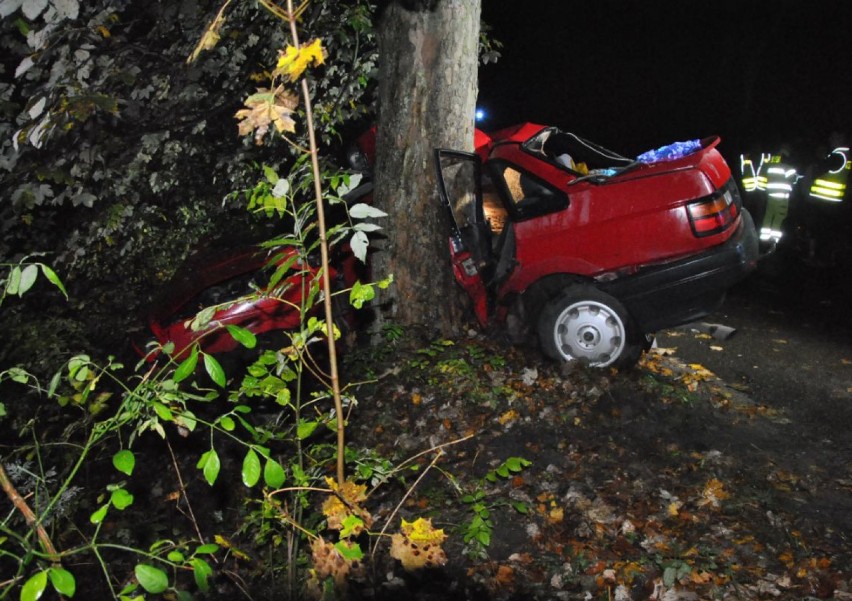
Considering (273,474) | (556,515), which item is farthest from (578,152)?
(273,474)

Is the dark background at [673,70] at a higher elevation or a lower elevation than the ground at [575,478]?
higher

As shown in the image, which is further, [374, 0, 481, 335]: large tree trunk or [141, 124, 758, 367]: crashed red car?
[374, 0, 481, 335]: large tree trunk

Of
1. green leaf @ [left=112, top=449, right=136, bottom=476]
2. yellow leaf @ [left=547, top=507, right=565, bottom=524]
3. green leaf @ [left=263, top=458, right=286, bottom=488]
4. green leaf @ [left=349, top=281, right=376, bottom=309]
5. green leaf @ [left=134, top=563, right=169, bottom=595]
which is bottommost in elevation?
yellow leaf @ [left=547, top=507, right=565, bottom=524]

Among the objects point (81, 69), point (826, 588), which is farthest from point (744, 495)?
point (81, 69)

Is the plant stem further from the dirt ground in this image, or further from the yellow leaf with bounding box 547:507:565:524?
the yellow leaf with bounding box 547:507:565:524

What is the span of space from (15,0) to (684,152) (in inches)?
200

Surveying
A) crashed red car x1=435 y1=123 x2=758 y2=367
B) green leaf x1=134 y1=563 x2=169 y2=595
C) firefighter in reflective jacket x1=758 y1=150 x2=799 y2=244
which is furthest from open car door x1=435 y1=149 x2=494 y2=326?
firefighter in reflective jacket x1=758 y1=150 x2=799 y2=244

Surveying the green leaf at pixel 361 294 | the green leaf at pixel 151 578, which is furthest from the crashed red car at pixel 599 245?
the green leaf at pixel 151 578

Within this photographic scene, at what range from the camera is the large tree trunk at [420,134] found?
17.3ft

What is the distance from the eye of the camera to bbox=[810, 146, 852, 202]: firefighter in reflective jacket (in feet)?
24.9

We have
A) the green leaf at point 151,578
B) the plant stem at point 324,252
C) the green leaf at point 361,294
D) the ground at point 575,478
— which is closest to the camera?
the green leaf at point 151,578

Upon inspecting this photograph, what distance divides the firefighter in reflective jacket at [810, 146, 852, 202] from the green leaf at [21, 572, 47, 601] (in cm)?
907

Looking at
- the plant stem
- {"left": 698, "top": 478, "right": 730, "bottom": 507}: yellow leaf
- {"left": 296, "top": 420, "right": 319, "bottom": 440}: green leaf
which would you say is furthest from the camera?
{"left": 698, "top": 478, "right": 730, "bottom": 507}: yellow leaf

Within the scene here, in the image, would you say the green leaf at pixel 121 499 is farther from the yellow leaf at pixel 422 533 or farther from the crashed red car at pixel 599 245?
the crashed red car at pixel 599 245
